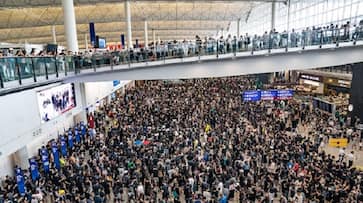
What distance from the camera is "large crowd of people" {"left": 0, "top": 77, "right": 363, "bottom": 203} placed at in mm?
12070

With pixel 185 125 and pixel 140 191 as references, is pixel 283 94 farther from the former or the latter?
pixel 140 191

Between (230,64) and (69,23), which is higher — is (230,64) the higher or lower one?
the lower one

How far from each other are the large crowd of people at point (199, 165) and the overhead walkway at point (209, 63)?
3570 millimetres

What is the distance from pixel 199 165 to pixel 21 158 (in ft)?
30.1

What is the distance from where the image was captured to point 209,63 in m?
20.0

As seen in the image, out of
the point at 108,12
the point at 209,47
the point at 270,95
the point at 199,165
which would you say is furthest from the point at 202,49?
the point at 108,12

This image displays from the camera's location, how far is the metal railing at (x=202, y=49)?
17500 mm

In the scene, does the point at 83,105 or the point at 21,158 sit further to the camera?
the point at 83,105

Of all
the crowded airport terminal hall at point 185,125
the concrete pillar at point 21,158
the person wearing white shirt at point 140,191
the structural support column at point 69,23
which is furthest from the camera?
the structural support column at point 69,23

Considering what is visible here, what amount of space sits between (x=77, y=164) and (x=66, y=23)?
36.7 ft

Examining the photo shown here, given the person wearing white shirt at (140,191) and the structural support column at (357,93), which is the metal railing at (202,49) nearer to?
the structural support column at (357,93)

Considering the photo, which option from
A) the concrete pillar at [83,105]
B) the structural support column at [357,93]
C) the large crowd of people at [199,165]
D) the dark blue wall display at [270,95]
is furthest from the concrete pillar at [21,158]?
the structural support column at [357,93]

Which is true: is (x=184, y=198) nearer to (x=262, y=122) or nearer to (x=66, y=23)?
(x=262, y=122)

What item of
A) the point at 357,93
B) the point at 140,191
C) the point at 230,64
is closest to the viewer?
the point at 140,191
